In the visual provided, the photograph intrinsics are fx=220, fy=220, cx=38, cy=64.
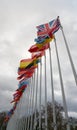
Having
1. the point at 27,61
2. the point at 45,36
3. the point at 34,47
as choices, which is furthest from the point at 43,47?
the point at 27,61

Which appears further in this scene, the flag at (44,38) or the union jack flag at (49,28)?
the flag at (44,38)

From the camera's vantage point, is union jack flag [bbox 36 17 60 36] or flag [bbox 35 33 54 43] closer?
union jack flag [bbox 36 17 60 36]

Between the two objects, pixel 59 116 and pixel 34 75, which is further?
pixel 59 116

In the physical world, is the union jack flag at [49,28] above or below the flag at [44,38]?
above

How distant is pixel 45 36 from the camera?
681 inches

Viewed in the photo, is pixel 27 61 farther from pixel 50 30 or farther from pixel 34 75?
pixel 50 30

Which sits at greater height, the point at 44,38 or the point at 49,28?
the point at 49,28

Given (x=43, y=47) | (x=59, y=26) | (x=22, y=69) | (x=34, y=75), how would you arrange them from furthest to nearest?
(x=34, y=75) → (x=22, y=69) → (x=43, y=47) → (x=59, y=26)

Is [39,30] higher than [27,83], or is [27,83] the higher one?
[27,83]

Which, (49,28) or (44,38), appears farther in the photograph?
(44,38)

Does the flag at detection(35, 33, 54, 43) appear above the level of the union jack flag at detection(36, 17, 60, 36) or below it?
below

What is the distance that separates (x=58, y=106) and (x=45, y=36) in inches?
1611

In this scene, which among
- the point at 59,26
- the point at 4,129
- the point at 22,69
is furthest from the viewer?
the point at 4,129

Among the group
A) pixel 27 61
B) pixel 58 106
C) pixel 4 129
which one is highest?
pixel 4 129
